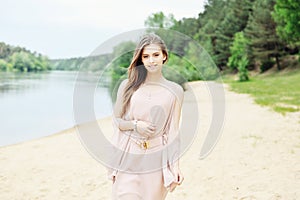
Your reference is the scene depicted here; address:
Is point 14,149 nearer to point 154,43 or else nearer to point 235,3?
point 154,43

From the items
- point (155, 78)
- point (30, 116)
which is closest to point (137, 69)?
point (155, 78)

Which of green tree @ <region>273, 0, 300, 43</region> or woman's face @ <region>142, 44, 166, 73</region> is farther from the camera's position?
green tree @ <region>273, 0, 300, 43</region>

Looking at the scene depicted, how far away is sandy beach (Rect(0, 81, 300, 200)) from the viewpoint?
441 cm

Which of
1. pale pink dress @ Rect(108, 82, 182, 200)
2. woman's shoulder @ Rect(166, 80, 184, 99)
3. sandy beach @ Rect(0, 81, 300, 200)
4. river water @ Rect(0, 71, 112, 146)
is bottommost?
river water @ Rect(0, 71, 112, 146)

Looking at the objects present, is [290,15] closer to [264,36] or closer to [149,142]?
[264,36]

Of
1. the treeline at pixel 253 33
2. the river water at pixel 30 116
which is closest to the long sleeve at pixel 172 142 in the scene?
the river water at pixel 30 116

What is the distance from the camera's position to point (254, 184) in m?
4.53

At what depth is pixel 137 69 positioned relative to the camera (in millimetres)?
1887

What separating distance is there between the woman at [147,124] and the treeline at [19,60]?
35.3 meters

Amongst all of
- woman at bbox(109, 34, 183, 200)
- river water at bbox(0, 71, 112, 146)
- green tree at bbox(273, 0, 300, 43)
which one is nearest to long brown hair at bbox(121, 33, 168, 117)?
woman at bbox(109, 34, 183, 200)

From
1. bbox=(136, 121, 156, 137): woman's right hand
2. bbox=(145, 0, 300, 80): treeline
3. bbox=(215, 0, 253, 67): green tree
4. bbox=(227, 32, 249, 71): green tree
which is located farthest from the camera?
bbox=(215, 0, 253, 67): green tree

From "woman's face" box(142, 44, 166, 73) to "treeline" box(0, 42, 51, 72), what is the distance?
116 feet

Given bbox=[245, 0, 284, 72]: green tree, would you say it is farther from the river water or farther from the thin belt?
the thin belt

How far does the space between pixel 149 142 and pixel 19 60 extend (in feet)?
143
